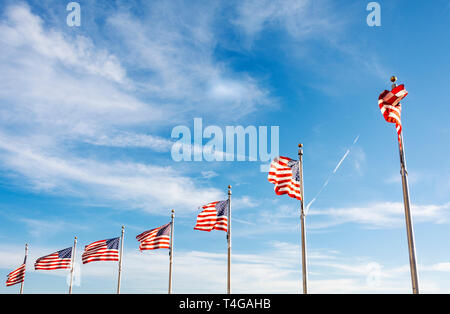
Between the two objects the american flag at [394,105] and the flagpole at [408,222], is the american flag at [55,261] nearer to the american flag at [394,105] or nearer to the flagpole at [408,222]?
the american flag at [394,105]

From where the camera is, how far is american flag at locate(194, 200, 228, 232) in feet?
102

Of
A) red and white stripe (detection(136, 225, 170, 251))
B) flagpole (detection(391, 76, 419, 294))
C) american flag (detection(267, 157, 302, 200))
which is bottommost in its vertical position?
flagpole (detection(391, 76, 419, 294))

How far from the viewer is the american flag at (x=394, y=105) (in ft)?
61.3

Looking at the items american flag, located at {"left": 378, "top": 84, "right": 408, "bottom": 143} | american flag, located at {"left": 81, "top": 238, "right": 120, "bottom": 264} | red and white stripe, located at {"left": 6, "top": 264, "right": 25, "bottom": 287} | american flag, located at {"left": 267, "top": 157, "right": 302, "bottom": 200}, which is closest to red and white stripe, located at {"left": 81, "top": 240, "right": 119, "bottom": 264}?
american flag, located at {"left": 81, "top": 238, "right": 120, "bottom": 264}

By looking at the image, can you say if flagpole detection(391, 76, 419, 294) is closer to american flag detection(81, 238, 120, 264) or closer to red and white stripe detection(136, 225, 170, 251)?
red and white stripe detection(136, 225, 170, 251)

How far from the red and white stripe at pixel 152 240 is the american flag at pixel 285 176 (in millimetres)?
14580

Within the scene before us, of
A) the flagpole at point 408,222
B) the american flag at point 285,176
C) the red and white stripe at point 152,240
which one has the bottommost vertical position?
the flagpole at point 408,222

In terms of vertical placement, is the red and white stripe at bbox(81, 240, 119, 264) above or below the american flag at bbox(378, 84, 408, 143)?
below

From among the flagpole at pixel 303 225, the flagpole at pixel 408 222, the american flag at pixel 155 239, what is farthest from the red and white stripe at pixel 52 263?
the flagpole at pixel 408 222

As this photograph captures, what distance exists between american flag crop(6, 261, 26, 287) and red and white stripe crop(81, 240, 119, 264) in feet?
42.2

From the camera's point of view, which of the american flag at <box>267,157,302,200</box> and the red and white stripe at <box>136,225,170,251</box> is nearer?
the american flag at <box>267,157,302,200</box>
